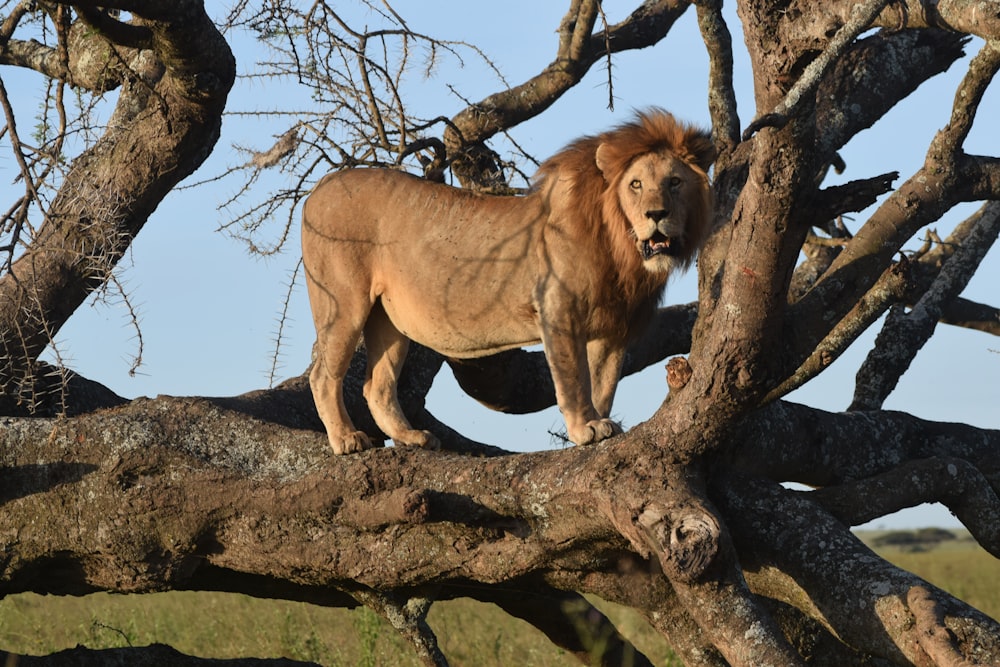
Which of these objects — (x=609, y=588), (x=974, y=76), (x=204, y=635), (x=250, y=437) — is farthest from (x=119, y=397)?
(x=974, y=76)

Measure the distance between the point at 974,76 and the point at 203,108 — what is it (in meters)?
3.22

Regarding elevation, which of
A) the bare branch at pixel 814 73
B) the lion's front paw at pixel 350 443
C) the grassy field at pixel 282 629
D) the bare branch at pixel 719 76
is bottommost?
the grassy field at pixel 282 629

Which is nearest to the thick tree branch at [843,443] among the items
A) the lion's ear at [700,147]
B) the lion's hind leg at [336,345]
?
the lion's ear at [700,147]

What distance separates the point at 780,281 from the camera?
326cm

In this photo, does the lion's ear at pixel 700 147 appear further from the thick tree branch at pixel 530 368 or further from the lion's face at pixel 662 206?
the thick tree branch at pixel 530 368

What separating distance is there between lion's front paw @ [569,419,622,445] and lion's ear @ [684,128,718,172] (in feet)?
3.52

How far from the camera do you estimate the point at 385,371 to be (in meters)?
5.21

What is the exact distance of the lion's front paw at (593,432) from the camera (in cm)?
435

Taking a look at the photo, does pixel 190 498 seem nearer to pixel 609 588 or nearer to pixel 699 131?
pixel 609 588

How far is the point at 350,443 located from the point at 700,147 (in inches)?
70.6

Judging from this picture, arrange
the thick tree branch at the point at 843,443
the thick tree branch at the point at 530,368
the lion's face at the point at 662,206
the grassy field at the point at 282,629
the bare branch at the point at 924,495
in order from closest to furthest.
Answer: the lion's face at the point at 662,206, the bare branch at the point at 924,495, the thick tree branch at the point at 843,443, the thick tree branch at the point at 530,368, the grassy field at the point at 282,629

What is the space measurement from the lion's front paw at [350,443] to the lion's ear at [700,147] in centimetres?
171

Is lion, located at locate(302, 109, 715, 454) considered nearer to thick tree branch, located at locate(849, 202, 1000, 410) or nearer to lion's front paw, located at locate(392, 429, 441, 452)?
lion's front paw, located at locate(392, 429, 441, 452)

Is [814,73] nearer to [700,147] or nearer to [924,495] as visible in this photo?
[700,147]
